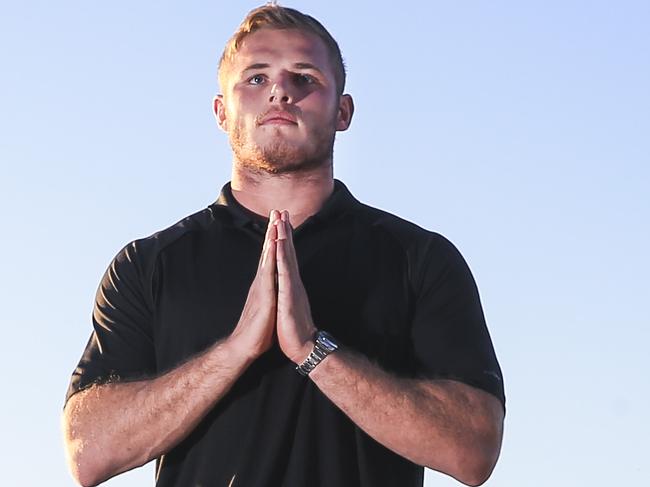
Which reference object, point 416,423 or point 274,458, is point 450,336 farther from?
point 274,458

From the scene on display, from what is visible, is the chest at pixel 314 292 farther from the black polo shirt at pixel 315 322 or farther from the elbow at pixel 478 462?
the elbow at pixel 478 462

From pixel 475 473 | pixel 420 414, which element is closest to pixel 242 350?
pixel 420 414

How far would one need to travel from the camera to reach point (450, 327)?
5.57 meters

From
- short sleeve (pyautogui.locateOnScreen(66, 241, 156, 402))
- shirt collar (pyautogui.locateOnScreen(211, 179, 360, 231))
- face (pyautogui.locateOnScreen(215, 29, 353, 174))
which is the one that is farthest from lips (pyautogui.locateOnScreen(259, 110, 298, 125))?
short sleeve (pyautogui.locateOnScreen(66, 241, 156, 402))

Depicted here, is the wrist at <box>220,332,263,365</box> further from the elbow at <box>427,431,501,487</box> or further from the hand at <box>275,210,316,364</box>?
the elbow at <box>427,431,501,487</box>

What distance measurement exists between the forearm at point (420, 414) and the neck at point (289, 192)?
2.75 ft

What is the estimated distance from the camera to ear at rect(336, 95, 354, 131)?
6016 mm

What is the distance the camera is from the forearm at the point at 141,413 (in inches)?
205

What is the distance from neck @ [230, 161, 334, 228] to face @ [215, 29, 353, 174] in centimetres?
4

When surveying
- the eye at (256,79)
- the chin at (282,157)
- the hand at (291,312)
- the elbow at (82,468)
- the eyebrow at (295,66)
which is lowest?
the elbow at (82,468)

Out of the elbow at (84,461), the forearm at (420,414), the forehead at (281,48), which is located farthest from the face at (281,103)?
the elbow at (84,461)

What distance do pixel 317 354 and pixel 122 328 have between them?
929 mm

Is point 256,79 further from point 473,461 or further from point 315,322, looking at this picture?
point 473,461

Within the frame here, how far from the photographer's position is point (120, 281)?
5.73 meters
